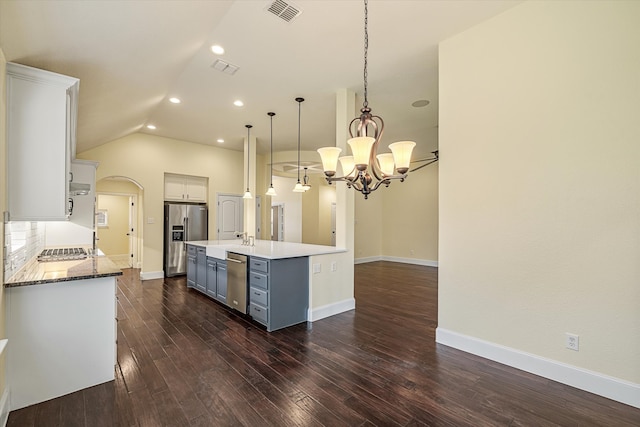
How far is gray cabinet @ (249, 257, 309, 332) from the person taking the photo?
10.8ft

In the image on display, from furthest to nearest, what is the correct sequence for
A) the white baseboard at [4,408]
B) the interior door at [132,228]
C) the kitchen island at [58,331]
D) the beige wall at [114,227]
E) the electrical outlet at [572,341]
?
the beige wall at [114,227], the interior door at [132,228], the electrical outlet at [572,341], the kitchen island at [58,331], the white baseboard at [4,408]


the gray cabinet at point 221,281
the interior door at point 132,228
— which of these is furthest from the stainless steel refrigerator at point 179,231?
the gray cabinet at point 221,281

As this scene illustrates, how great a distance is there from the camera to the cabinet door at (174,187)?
660 cm

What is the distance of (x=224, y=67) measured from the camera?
3467 mm

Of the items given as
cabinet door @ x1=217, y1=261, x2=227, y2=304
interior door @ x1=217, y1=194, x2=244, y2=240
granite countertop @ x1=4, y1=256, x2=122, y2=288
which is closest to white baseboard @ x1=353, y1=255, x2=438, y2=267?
interior door @ x1=217, y1=194, x2=244, y2=240

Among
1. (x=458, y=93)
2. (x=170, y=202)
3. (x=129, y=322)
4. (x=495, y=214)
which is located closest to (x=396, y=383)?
(x=495, y=214)

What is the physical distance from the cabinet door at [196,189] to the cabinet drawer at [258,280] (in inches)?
167

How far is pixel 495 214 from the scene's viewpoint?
2637mm

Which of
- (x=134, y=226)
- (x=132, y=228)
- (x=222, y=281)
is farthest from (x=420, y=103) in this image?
(x=132, y=228)

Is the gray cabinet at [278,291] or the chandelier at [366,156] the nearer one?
the chandelier at [366,156]

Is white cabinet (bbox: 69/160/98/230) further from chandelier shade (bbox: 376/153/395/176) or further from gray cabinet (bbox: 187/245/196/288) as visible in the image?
chandelier shade (bbox: 376/153/395/176)

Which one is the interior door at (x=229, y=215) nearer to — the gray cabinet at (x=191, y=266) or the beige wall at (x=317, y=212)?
the gray cabinet at (x=191, y=266)

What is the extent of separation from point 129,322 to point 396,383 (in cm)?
327

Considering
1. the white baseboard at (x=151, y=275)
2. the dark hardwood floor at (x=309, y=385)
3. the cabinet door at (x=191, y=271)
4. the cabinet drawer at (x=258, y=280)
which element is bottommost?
the dark hardwood floor at (x=309, y=385)
